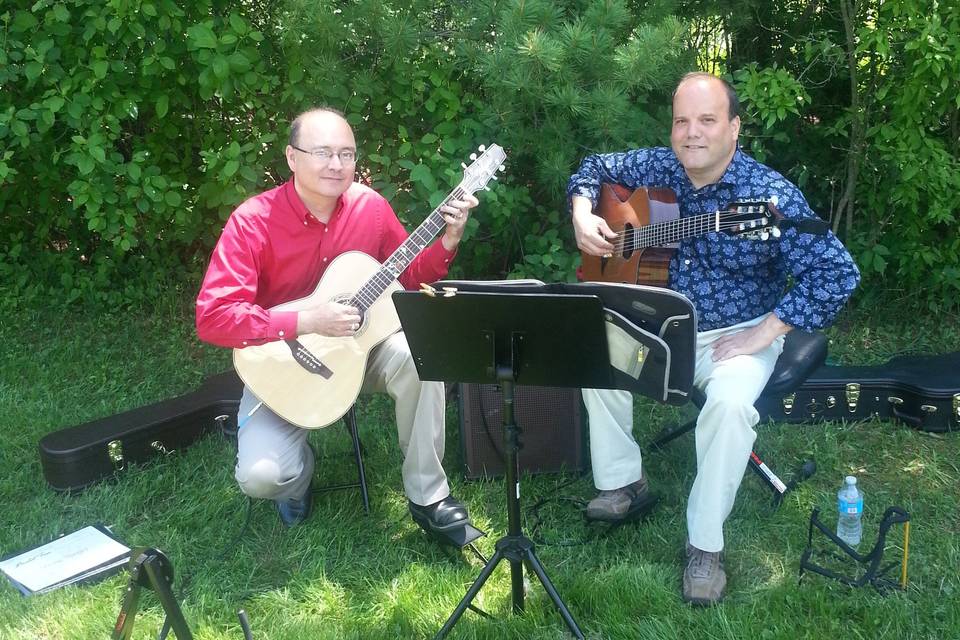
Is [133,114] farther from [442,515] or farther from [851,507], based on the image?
[851,507]

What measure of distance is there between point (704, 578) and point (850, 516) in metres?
0.60

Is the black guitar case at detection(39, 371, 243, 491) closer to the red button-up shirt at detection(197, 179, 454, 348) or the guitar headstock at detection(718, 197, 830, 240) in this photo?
the red button-up shirt at detection(197, 179, 454, 348)

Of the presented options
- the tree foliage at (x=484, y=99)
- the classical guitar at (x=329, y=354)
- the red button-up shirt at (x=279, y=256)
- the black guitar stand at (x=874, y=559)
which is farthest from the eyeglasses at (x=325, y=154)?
the black guitar stand at (x=874, y=559)

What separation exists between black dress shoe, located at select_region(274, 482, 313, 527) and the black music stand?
96 centimetres

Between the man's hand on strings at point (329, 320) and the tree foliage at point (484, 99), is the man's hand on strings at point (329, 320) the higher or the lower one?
the lower one

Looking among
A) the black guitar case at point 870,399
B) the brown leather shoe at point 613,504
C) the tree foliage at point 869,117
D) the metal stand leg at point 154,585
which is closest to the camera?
the metal stand leg at point 154,585

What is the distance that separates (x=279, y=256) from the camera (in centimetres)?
310

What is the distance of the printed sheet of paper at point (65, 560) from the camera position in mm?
A: 2854

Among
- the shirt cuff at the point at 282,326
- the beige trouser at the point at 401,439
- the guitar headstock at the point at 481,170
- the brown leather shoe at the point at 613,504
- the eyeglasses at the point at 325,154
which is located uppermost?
the eyeglasses at the point at 325,154

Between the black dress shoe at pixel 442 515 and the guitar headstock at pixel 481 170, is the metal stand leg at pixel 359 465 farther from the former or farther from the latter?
the guitar headstock at pixel 481 170

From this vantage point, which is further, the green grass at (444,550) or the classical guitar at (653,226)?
the classical guitar at (653,226)

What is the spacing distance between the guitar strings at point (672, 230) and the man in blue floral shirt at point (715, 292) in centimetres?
6

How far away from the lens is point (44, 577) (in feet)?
9.39

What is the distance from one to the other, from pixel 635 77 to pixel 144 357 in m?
2.95
